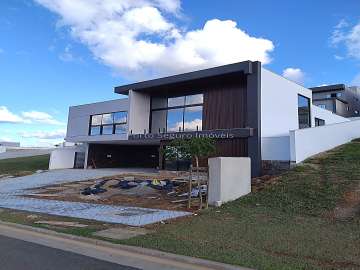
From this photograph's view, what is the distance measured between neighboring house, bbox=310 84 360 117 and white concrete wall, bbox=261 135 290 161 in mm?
36214

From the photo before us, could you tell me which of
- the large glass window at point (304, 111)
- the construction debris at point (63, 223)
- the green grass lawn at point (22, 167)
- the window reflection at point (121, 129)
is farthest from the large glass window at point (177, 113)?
the construction debris at point (63, 223)

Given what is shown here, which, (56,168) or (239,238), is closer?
(239,238)

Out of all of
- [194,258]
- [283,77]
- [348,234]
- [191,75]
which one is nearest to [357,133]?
[283,77]

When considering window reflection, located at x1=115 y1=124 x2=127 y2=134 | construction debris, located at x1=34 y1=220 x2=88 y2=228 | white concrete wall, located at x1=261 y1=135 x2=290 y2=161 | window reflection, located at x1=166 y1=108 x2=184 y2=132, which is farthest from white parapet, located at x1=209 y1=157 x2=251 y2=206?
window reflection, located at x1=115 y1=124 x2=127 y2=134

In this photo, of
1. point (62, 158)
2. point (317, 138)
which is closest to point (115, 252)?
point (317, 138)

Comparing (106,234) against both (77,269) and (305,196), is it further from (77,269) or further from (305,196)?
(305,196)

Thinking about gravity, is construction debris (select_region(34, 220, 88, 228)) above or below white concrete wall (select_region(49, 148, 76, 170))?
below

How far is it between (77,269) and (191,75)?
21648 millimetres

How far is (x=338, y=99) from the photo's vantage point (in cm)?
5594

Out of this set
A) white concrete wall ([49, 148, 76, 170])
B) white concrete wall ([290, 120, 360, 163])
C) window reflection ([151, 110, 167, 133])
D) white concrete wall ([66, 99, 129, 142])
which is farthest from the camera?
white concrete wall ([49, 148, 76, 170])

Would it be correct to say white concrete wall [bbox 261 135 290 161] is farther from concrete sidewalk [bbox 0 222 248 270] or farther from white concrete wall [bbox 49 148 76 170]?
white concrete wall [bbox 49 148 76 170]

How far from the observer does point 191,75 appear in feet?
88.9

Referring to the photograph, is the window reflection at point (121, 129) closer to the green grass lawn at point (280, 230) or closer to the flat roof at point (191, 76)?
the flat roof at point (191, 76)

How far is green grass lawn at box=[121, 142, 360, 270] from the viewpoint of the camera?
747cm
